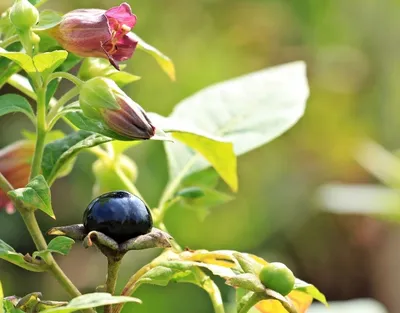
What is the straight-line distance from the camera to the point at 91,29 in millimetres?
845

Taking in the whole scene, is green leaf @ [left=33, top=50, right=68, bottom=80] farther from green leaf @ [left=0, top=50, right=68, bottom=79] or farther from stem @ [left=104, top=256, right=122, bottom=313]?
stem @ [left=104, top=256, right=122, bottom=313]

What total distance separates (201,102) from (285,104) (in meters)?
0.12

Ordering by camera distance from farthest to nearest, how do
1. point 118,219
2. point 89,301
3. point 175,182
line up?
point 175,182 → point 118,219 → point 89,301

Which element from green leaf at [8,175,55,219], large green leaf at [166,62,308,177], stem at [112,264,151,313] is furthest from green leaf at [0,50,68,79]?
large green leaf at [166,62,308,177]

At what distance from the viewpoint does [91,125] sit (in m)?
0.81

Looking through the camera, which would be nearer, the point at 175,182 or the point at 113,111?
the point at 113,111

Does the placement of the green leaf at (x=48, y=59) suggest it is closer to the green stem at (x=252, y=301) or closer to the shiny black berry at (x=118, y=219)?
the shiny black berry at (x=118, y=219)

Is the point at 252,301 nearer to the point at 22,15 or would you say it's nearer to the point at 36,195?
the point at 36,195

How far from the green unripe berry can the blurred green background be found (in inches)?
82.1

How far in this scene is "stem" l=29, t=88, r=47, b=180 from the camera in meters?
0.82

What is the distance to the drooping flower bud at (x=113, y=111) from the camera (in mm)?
777

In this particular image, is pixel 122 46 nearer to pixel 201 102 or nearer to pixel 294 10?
pixel 201 102

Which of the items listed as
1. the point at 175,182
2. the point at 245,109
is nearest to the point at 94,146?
the point at 175,182

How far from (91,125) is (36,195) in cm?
9
